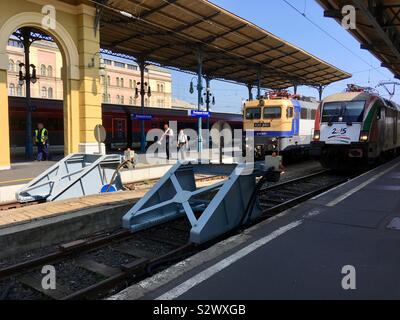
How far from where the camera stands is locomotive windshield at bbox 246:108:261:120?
19.5 m

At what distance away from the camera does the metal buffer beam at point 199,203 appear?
603 centimetres

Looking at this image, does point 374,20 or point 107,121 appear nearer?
point 374,20

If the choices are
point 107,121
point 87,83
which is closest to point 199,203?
point 87,83

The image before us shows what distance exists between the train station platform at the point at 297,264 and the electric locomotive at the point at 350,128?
7.05 meters

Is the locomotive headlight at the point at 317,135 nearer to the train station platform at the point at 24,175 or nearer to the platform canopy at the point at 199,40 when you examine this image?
the train station platform at the point at 24,175

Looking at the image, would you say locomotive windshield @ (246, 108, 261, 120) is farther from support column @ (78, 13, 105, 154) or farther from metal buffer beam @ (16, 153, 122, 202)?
metal buffer beam @ (16, 153, 122, 202)

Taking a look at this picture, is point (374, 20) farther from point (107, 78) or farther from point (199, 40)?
point (107, 78)

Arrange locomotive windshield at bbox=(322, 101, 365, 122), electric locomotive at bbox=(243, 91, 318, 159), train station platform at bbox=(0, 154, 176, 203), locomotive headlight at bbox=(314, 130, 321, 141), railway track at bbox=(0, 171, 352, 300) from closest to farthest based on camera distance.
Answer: railway track at bbox=(0, 171, 352, 300), train station platform at bbox=(0, 154, 176, 203), locomotive windshield at bbox=(322, 101, 365, 122), locomotive headlight at bbox=(314, 130, 321, 141), electric locomotive at bbox=(243, 91, 318, 159)

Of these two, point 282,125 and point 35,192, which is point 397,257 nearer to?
point 35,192

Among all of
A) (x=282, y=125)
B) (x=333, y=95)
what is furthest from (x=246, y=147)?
(x=333, y=95)

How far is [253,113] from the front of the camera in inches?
776

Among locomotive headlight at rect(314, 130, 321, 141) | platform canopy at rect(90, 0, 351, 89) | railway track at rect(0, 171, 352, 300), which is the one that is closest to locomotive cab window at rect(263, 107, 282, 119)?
locomotive headlight at rect(314, 130, 321, 141)

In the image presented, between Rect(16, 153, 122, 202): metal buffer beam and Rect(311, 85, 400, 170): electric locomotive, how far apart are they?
7.35 m

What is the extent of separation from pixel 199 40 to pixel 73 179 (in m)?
13.8
